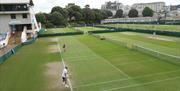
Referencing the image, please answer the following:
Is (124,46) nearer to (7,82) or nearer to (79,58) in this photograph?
(79,58)

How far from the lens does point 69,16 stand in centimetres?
13788

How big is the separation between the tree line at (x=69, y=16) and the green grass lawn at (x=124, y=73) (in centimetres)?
9035

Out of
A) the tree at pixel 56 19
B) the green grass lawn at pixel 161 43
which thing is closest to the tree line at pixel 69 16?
the tree at pixel 56 19

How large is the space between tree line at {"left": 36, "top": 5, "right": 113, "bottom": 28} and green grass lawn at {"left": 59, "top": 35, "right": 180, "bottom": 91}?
296ft

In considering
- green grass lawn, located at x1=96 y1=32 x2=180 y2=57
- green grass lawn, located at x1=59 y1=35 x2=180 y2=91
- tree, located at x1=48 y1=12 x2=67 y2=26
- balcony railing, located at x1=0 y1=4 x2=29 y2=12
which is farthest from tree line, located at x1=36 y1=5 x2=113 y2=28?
green grass lawn, located at x1=59 y1=35 x2=180 y2=91

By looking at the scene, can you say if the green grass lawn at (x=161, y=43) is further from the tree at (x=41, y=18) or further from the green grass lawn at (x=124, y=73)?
the tree at (x=41, y=18)

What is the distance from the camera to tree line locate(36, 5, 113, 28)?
118 m

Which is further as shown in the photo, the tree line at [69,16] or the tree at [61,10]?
the tree at [61,10]

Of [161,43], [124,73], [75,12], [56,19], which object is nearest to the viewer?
[124,73]

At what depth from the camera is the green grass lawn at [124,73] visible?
18328 mm

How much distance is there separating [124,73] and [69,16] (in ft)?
389

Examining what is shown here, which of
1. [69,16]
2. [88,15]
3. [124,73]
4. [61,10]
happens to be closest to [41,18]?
[61,10]

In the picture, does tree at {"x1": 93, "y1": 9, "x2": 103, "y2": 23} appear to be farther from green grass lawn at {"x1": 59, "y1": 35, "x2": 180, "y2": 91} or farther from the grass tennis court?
green grass lawn at {"x1": 59, "y1": 35, "x2": 180, "y2": 91}

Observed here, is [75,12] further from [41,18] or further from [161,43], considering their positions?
[161,43]
